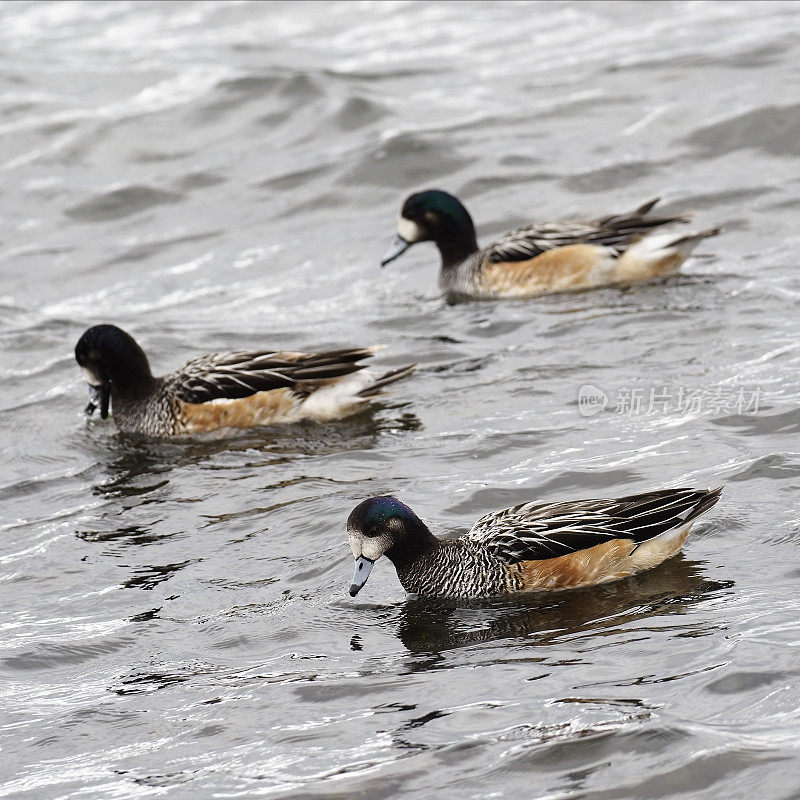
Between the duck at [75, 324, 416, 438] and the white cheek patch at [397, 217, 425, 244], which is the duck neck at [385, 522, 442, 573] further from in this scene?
the white cheek patch at [397, 217, 425, 244]

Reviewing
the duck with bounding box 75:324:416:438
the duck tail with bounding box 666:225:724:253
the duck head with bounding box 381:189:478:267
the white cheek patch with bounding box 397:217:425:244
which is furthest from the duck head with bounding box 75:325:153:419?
the duck tail with bounding box 666:225:724:253

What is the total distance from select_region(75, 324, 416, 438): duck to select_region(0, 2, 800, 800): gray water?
0.77 feet

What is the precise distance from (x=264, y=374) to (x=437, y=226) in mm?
4228

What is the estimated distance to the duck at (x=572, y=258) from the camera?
1294cm

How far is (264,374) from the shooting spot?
10.7 metres

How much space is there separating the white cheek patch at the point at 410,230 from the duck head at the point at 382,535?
7120mm

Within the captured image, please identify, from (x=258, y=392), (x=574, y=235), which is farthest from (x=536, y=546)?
(x=574, y=235)

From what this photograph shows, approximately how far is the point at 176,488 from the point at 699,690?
15.2 ft

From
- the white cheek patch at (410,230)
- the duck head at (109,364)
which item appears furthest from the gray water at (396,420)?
the white cheek patch at (410,230)

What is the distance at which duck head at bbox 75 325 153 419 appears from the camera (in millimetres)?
11141

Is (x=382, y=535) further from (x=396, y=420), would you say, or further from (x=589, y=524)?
(x=396, y=420)

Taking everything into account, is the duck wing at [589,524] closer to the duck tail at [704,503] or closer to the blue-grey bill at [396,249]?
the duck tail at [704,503]

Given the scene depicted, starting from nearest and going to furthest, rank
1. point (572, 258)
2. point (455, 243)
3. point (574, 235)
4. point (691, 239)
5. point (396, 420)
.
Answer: point (396, 420) → point (691, 239) → point (572, 258) → point (574, 235) → point (455, 243)

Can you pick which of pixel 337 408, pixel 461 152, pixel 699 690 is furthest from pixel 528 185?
pixel 699 690
